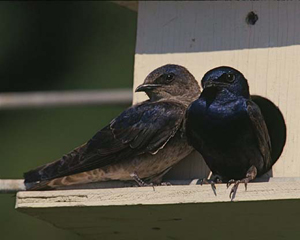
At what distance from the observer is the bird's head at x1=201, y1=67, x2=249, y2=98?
5.09 meters

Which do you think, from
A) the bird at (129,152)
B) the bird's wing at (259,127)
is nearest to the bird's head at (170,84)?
the bird at (129,152)

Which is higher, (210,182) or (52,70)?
(52,70)

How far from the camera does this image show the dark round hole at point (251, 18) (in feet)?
17.9

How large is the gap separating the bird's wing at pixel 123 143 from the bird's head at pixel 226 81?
0.25 metres

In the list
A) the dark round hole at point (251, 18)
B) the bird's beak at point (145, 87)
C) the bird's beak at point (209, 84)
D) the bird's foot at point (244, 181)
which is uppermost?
the dark round hole at point (251, 18)

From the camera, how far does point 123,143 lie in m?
5.32

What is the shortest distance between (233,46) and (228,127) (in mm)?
441

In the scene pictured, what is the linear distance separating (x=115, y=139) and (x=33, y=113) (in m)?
2.48

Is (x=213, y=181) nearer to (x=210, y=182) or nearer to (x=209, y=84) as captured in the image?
(x=210, y=182)

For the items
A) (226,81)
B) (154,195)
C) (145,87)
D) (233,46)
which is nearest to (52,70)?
(145,87)

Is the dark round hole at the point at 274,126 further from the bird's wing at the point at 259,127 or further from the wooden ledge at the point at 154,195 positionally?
the wooden ledge at the point at 154,195

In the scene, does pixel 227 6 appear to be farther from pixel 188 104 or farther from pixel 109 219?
pixel 109 219

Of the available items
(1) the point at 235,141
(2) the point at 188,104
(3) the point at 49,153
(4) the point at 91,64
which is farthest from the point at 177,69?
(4) the point at 91,64

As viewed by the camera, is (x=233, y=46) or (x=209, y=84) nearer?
(x=209, y=84)
